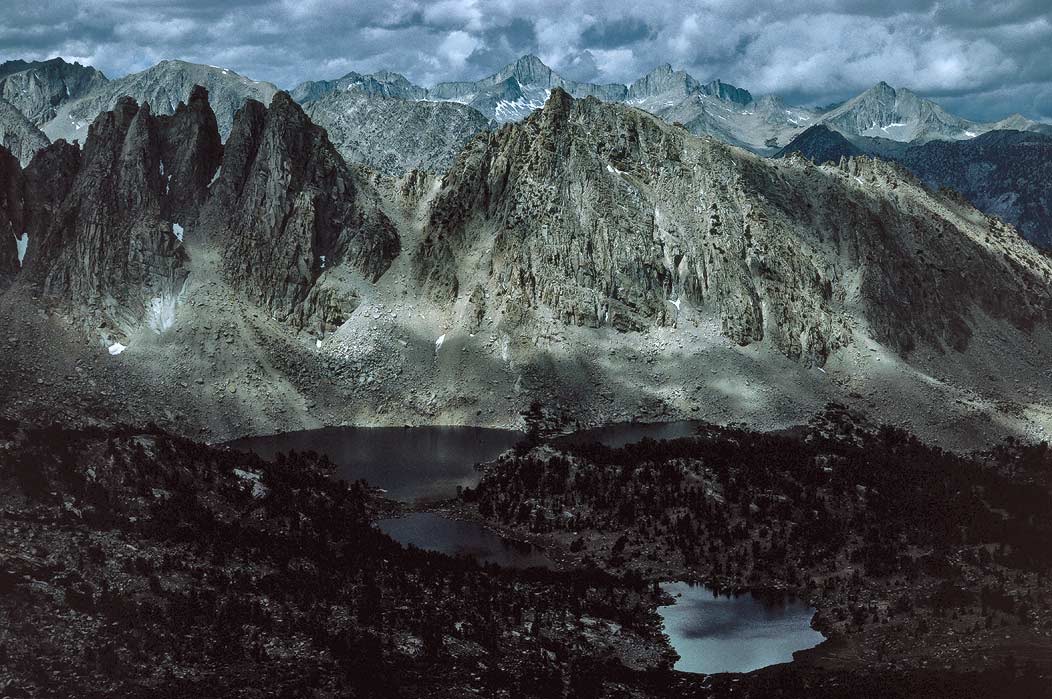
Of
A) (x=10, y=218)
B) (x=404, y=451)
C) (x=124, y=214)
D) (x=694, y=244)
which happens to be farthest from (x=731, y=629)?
(x=10, y=218)

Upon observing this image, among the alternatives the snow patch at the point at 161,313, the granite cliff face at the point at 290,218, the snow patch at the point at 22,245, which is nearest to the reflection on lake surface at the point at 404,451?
the snow patch at the point at 161,313

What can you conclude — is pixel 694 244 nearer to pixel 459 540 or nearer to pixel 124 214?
pixel 459 540

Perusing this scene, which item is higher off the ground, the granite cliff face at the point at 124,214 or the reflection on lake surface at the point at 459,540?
the granite cliff face at the point at 124,214

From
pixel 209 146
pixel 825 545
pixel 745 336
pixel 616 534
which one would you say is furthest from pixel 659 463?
pixel 209 146

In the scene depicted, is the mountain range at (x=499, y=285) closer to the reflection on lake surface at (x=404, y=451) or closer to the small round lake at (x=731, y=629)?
the reflection on lake surface at (x=404, y=451)

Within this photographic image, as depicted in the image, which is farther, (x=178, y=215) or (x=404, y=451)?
(x=178, y=215)

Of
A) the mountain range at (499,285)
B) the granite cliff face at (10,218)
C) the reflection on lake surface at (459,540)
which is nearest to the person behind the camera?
the reflection on lake surface at (459,540)

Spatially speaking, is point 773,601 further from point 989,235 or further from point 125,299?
point 989,235
